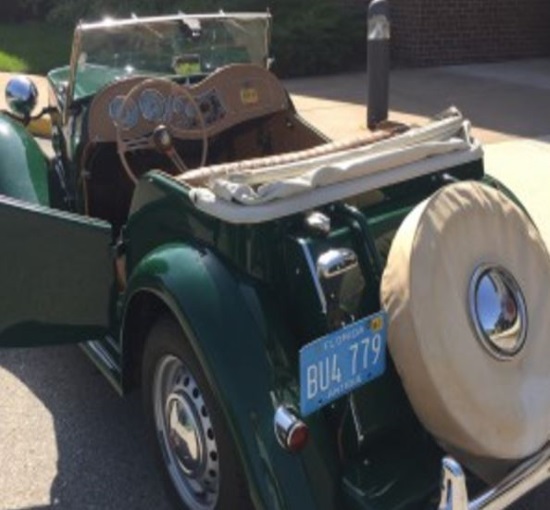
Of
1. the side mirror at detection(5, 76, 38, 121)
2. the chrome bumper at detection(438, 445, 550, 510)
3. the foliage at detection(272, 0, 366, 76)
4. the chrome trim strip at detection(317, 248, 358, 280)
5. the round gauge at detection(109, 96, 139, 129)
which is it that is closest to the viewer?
the chrome bumper at detection(438, 445, 550, 510)

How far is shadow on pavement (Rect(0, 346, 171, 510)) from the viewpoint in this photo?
321cm

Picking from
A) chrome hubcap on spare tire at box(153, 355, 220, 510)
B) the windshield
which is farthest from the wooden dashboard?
chrome hubcap on spare tire at box(153, 355, 220, 510)

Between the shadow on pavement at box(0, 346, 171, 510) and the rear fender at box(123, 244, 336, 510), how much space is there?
881 mm

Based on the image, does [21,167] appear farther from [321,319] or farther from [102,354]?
[321,319]

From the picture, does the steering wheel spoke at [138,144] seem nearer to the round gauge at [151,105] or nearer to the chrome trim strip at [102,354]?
the round gauge at [151,105]

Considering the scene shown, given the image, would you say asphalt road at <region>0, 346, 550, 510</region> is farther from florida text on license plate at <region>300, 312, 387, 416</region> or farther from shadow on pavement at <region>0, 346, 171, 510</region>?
florida text on license plate at <region>300, 312, 387, 416</region>

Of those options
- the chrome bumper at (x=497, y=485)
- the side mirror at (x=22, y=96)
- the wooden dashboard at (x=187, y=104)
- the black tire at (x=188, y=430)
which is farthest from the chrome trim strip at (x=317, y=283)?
the side mirror at (x=22, y=96)

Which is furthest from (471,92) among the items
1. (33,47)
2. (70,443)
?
(70,443)

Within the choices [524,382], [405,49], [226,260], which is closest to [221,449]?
[226,260]

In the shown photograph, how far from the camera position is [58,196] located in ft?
14.2

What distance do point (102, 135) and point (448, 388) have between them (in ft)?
6.67

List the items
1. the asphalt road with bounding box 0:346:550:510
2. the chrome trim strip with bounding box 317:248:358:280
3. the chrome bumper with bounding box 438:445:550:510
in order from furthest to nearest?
the asphalt road with bounding box 0:346:550:510 → the chrome trim strip with bounding box 317:248:358:280 → the chrome bumper with bounding box 438:445:550:510

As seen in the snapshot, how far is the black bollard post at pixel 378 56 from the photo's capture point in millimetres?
6121

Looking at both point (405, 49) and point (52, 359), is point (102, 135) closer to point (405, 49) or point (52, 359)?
point (52, 359)
